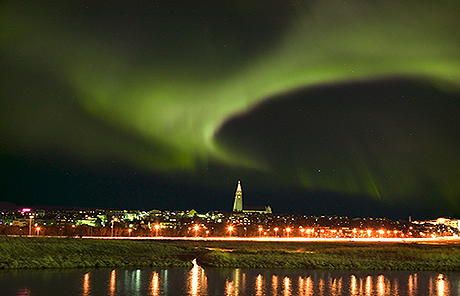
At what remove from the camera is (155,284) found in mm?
37594

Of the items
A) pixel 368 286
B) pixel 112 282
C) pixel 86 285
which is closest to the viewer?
pixel 86 285

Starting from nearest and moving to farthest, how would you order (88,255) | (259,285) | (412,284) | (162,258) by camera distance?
1. (259,285)
2. (412,284)
3. (88,255)
4. (162,258)

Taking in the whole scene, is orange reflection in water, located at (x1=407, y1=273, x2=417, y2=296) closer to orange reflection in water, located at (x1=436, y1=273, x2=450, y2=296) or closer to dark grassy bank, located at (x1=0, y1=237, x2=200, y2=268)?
orange reflection in water, located at (x1=436, y1=273, x2=450, y2=296)

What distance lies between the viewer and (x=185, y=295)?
33.1m

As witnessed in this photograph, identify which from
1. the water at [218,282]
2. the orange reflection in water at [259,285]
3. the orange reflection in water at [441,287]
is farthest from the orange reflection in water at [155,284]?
the orange reflection in water at [441,287]

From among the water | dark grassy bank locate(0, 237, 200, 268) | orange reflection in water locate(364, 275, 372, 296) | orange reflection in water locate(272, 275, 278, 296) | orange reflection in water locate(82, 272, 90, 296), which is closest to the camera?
orange reflection in water locate(82, 272, 90, 296)

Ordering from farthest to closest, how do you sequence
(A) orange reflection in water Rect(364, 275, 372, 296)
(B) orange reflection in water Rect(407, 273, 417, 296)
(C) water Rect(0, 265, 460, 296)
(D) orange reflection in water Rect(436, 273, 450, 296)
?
(D) orange reflection in water Rect(436, 273, 450, 296) < (B) orange reflection in water Rect(407, 273, 417, 296) < (A) orange reflection in water Rect(364, 275, 372, 296) < (C) water Rect(0, 265, 460, 296)

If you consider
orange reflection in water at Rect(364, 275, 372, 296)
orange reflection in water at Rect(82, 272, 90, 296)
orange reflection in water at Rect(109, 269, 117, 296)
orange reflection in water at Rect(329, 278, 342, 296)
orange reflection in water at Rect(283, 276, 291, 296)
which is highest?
orange reflection in water at Rect(82, 272, 90, 296)

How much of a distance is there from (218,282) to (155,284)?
16.5 feet

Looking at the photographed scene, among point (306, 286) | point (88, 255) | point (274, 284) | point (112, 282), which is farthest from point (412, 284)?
point (88, 255)

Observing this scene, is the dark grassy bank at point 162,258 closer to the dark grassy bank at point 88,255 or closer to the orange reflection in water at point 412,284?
the dark grassy bank at point 88,255

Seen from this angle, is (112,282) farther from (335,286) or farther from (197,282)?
(335,286)

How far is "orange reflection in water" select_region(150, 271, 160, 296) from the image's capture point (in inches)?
1339

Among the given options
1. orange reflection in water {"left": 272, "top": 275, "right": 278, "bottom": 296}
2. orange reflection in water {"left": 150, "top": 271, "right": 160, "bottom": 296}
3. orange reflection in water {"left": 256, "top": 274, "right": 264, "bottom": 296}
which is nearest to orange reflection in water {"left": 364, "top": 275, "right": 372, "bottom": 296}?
orange reflection in water {"left": 272, "top": 275, "right": 278, "bottom": 296}
